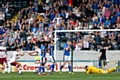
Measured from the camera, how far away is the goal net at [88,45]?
3253 centimetres

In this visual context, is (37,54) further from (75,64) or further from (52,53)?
(75,64)

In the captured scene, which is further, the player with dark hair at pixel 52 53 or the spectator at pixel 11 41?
the spectator at pixel 11 41

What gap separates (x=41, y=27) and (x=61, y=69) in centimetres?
450

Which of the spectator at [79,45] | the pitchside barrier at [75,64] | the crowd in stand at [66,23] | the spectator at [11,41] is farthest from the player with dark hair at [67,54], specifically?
the spectator at [11,41]

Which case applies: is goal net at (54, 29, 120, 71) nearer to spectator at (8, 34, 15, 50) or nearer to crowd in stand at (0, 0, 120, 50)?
crowd in stand at (0, 0, 120, 50)

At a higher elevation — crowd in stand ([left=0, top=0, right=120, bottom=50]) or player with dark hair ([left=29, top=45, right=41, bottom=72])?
crowd in stand ([left=0, top=0, right=120, bottom=50])

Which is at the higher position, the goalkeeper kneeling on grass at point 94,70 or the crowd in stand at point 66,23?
the crowd in stand at point 66,23

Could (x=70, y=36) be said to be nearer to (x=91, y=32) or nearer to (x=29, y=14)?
(x=91, y=32)

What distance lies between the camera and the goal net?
32.5 m

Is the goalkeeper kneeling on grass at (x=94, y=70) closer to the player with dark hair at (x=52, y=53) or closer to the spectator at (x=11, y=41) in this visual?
the player with dark hair at (x=52, y=53)

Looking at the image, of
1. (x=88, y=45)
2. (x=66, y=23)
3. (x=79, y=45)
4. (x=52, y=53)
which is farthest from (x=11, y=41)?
(x=88, y=45)

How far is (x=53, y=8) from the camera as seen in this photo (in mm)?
37000

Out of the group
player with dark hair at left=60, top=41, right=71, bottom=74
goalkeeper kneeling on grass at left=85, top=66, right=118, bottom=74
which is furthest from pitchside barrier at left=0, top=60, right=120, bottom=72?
goalkeeper kneeling on grass at left=85, top=66, right=118, bottom=74

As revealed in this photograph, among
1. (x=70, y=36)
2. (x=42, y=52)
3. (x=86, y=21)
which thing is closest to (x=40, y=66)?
(x=42, y=52)
